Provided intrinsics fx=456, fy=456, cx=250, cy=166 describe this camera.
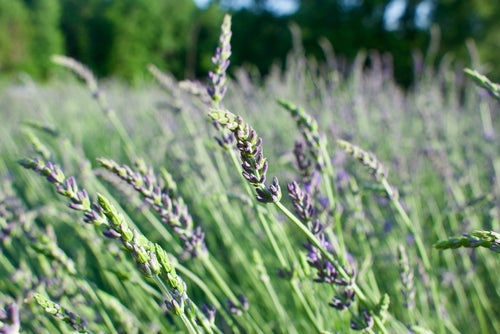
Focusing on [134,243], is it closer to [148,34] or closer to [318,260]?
[318,260]

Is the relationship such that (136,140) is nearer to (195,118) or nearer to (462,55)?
(195,118)

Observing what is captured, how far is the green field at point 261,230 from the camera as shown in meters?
0.64

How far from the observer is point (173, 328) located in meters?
1.12

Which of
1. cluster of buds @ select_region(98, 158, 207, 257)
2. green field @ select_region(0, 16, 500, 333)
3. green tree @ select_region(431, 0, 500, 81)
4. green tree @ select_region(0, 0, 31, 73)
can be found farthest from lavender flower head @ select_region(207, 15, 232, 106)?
green tree @ select_region(0, 0, 31, 73)

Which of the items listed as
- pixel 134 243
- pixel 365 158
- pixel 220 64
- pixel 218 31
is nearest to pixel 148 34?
pixel 218 31

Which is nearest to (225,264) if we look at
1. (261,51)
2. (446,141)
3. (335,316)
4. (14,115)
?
(335,316)

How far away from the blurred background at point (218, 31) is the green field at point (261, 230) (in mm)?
5420

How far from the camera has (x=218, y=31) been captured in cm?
2328

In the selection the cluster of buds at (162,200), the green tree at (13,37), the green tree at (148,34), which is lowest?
the cluster of buds at (162,200)

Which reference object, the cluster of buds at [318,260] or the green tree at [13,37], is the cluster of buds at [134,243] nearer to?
the cluster of buds at [318,260]

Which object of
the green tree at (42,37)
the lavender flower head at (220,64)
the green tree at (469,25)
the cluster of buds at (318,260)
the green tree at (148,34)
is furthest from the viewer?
the green tree at (148,34)

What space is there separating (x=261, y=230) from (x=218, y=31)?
2298 centimetres

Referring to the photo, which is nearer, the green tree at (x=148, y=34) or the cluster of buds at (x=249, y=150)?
the cluster of buds at (x=249, y=150)

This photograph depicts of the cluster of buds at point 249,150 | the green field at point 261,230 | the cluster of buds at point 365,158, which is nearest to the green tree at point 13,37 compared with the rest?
the green field at point 261,230
